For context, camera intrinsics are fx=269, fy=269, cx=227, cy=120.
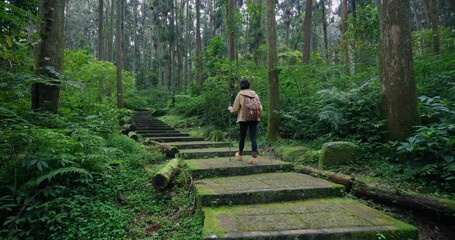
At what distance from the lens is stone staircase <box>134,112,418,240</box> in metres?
3.02

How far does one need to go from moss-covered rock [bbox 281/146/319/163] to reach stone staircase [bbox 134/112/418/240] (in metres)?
1.10

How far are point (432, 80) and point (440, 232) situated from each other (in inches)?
177

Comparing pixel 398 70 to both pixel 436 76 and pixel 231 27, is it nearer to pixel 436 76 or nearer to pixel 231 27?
pixel 436 76

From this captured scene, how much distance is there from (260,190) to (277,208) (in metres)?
0.42

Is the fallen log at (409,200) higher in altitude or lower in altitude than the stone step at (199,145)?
lower

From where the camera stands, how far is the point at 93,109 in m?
7.16

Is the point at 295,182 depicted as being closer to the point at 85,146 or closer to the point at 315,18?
the point at 85,146

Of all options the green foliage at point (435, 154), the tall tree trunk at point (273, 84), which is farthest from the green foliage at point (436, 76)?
the tall tree trunk at point (273, 84)


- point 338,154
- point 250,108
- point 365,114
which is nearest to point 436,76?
point 365,114

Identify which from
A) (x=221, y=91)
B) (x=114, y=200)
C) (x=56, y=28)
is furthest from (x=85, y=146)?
(x=221, y=91)

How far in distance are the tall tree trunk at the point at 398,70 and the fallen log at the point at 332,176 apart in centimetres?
173

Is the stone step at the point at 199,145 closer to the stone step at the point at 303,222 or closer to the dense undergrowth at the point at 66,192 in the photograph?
the dense undergrowth at the point at 66,192

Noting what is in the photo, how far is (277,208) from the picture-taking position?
3807 millimetres

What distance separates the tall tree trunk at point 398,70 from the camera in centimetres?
545
